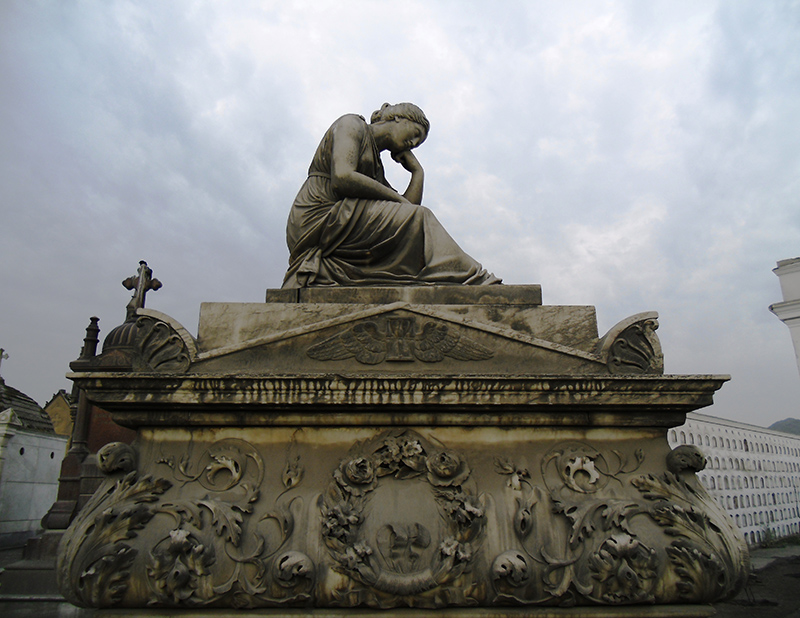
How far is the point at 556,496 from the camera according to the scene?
3.16 meters

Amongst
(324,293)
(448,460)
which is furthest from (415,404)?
(324,293)

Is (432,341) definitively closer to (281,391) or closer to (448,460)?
(448,460)

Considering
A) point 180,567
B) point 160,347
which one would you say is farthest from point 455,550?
point 160,347

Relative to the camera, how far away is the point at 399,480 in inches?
126

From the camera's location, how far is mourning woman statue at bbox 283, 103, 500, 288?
430 centimetres

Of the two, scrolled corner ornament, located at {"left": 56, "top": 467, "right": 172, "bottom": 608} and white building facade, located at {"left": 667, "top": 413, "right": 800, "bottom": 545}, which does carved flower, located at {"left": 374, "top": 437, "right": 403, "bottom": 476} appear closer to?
scrolled corner ornament, located at {"left": 56, "top": 467, "right": 172, "bottom": 608}

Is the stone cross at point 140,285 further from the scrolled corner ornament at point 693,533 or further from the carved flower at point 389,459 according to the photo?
the scrolled corner ornament at point 693,533

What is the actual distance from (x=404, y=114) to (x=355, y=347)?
8.88 feet

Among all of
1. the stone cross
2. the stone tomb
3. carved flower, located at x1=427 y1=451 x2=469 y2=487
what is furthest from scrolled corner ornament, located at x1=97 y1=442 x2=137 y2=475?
the stone cross

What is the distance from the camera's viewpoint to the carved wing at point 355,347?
3555 millimetres

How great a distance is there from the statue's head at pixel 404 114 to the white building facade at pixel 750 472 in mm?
11923

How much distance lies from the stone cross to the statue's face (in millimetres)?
8566

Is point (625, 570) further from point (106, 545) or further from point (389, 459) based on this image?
point (106, 545)

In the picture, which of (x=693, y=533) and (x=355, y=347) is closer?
(x=693, y=533)
